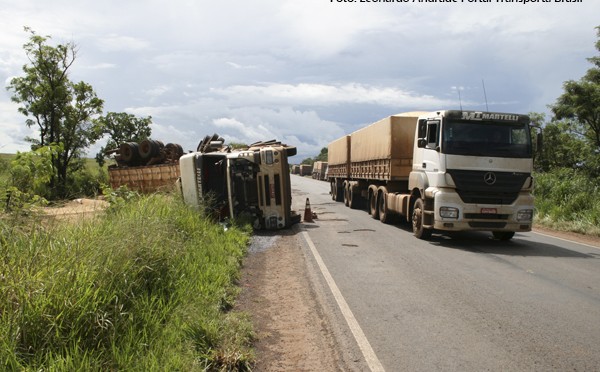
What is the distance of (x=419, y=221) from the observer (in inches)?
479

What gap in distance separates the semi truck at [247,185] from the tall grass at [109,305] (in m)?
6.81

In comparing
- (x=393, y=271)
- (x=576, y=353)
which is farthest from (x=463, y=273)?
(x=576, y=353)

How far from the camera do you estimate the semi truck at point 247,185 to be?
13609 mm

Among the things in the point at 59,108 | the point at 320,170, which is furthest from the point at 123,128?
the point at 320,170

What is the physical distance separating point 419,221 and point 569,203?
7367mm

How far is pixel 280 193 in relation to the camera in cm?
1377

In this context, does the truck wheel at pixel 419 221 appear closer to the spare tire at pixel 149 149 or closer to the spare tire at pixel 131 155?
the spare tire at pixel 149 149

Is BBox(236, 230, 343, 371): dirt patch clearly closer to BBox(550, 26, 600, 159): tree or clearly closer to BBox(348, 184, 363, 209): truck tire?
BBox(348, 184, 363, 209): truck tire

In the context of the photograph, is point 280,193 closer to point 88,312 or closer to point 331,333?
point 331,333

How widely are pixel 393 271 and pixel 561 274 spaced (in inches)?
114

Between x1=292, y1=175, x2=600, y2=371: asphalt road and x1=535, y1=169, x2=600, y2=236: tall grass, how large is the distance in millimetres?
3360

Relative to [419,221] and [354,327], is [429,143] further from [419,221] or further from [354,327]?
[354,327]

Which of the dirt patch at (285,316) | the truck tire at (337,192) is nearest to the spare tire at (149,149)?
the truck tire at (337,192)

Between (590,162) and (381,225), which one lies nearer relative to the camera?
(381,225)
